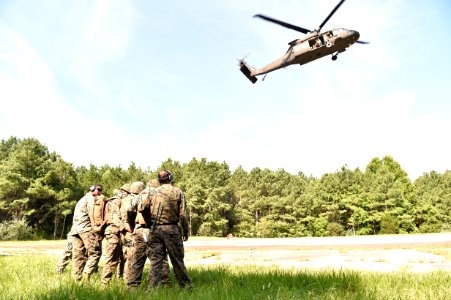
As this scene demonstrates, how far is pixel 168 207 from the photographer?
262 inches

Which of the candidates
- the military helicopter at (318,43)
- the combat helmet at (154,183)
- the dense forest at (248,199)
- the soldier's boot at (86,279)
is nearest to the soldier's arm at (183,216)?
the combat helmet at (154,183)

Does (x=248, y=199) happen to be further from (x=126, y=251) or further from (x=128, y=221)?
(x=128, y=221)

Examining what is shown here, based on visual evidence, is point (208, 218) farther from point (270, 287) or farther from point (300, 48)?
point (270, 287)

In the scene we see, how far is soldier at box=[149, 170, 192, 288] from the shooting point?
20.9ft

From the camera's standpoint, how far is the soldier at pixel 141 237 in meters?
6.78

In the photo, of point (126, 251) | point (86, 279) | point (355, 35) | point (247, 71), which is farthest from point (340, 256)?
point (247, 71)

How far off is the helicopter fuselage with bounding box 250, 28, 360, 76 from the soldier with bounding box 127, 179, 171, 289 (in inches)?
594

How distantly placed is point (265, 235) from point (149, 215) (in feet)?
211

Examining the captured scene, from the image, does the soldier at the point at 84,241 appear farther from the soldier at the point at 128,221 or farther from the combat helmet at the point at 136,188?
the combat helmet at the point at 136,188

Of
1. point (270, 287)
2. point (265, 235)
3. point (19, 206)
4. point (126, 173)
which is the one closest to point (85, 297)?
point (270, 287)

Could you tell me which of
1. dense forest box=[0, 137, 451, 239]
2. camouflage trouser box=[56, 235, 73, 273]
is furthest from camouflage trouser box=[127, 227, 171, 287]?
dense forest box=[0, 137, 451, 239]

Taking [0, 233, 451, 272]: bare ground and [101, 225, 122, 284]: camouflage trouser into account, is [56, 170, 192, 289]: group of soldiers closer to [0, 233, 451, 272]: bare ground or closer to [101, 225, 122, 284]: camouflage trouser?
[101, 225, 122, 284]: camouflage trouser

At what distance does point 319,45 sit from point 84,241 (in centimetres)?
1591

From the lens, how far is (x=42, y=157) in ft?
190
